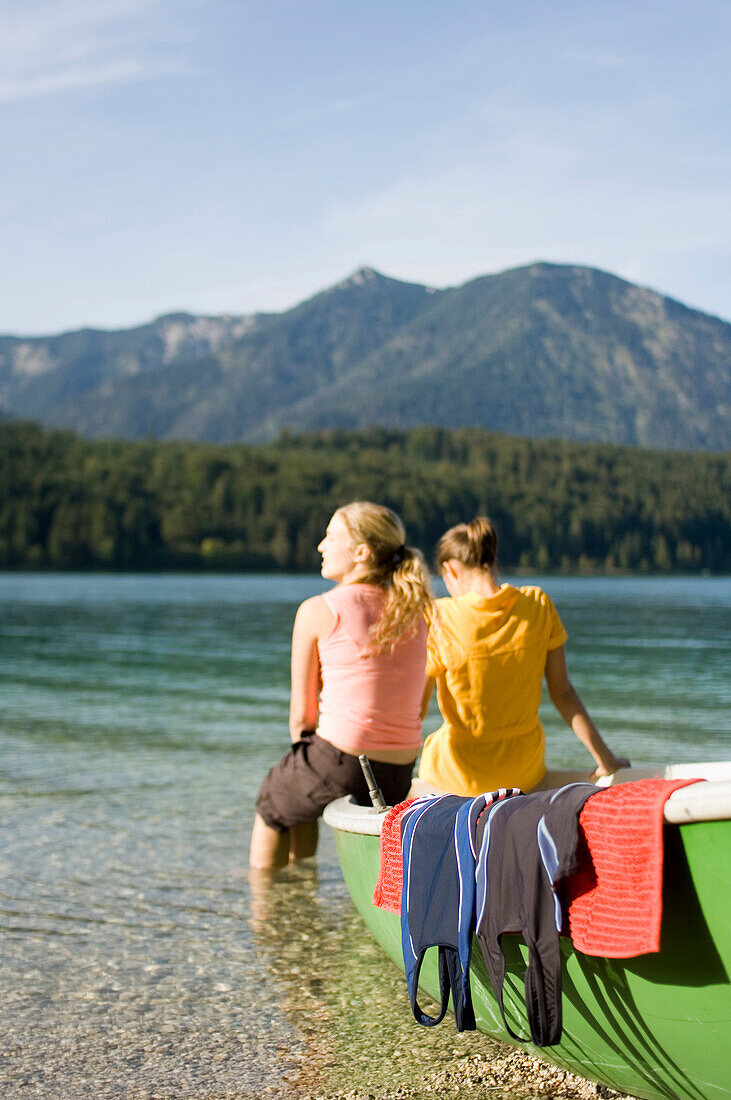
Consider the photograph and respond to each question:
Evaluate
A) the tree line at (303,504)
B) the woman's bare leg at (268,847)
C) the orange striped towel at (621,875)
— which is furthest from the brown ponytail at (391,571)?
the tree line at (303,504)

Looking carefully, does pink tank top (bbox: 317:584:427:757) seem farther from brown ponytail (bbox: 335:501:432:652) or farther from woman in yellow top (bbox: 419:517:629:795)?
woman in yellow top (bbox: 419:517:629:795)

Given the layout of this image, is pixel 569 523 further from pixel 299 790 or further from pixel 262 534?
pixel 299 790

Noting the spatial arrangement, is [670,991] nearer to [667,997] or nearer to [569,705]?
[667,997]

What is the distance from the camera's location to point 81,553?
145125 millimetres

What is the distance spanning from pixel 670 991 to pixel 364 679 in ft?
7.75

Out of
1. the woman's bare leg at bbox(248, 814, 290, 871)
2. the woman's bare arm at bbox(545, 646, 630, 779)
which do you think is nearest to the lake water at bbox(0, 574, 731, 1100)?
the woman's bare leg at bbox(248, 814, 290, 871)

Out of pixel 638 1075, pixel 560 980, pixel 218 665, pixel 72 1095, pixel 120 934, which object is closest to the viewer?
pixel 560 980

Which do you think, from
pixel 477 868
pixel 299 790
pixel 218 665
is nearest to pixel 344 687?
pixel 299 790

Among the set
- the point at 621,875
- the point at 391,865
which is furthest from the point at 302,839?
the point at 621,875

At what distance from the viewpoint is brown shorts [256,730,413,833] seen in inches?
207

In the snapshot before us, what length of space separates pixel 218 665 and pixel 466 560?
20.1m

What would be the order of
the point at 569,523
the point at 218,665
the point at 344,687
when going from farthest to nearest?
the point at 569,523
the point at 218,665
the point at 344,687

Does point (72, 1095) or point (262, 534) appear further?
point (262, 534)

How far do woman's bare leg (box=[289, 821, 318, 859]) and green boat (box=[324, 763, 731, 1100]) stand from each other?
2502 millimetres
